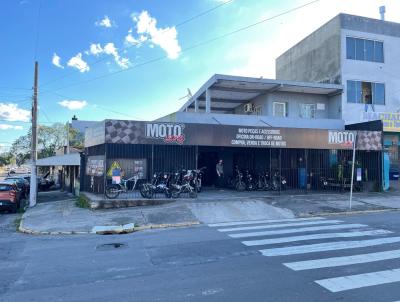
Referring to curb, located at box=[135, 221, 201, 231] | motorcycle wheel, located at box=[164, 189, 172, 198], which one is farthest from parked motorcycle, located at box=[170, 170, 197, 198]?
curb, located at box=[135, 221, 201, 231]

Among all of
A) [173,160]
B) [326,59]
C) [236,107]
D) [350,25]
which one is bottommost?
[173,160]

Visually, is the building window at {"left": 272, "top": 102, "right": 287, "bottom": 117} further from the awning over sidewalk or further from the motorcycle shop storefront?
the awning over sidewalk

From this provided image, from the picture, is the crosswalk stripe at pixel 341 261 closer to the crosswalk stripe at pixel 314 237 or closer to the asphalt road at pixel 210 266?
the asphalt road at pixel 210 266

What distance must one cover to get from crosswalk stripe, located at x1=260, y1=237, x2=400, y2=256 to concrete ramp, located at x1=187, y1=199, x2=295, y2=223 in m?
4.59

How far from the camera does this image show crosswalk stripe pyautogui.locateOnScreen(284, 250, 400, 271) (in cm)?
627

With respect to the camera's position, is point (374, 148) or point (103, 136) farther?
point (374, 148)

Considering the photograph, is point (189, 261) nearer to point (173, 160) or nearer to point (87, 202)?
point (87, 202)

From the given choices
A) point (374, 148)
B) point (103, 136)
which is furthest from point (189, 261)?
point (374, 148)

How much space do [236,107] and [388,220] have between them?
1854 centimetres

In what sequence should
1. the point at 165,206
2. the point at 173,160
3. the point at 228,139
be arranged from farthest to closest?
the point at 173,160 → the point at 228,139 → the point at 165,206

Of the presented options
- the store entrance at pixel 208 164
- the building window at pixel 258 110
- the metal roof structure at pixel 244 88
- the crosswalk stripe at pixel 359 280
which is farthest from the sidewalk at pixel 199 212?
the building window at pixel 258 110

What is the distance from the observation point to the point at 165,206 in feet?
47.0

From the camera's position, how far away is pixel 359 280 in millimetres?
5461

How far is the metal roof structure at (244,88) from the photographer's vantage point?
20128 mm
